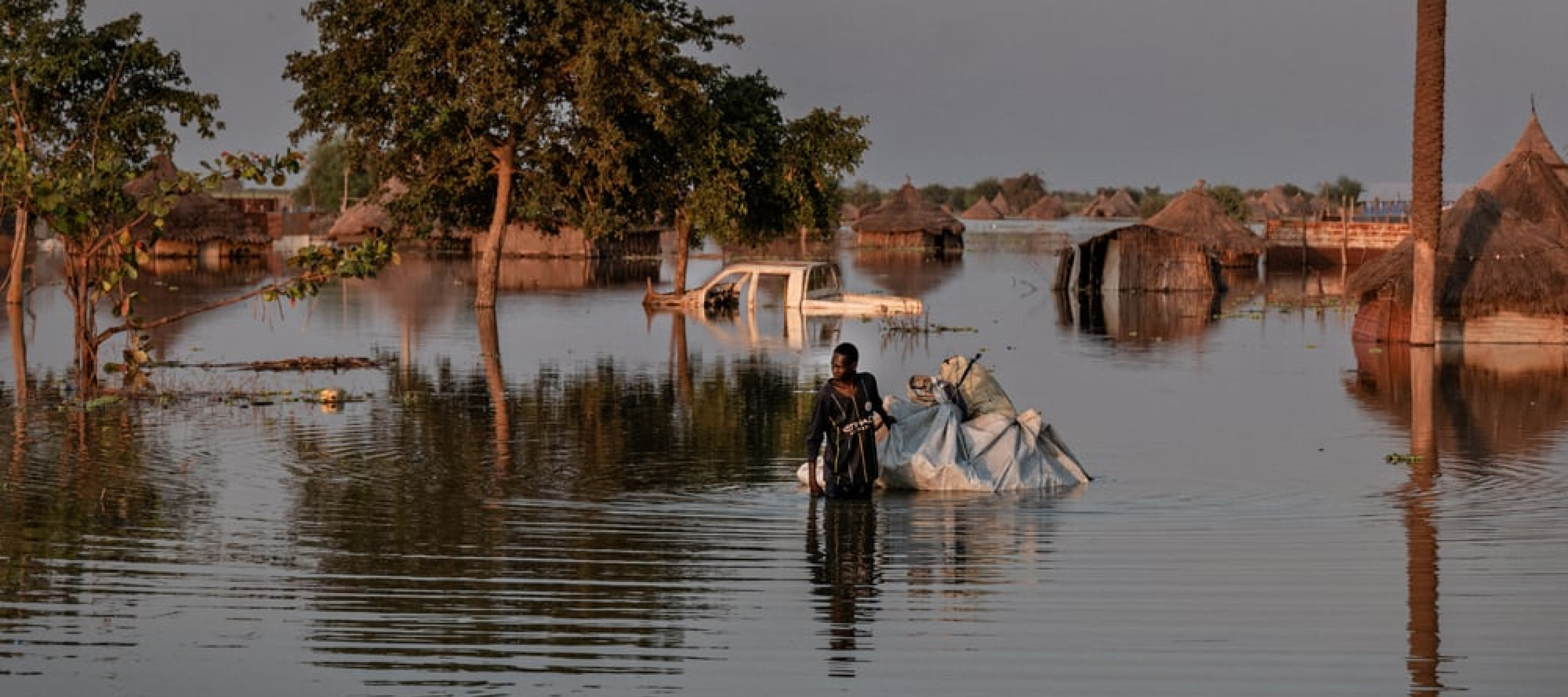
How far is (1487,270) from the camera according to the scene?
2959cm

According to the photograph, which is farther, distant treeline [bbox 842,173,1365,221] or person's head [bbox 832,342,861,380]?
distant treeline [bbox 842,173,1365,221]

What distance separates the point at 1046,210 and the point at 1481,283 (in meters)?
129

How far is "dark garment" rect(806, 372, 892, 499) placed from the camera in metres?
13.6

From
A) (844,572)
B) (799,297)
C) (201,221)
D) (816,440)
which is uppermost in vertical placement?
(201,221)

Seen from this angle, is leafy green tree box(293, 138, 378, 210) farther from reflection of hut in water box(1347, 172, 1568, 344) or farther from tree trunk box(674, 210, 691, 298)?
reflection of hut in water box(1347, 172, 1568, 344)

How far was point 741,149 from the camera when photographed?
39.2 meters

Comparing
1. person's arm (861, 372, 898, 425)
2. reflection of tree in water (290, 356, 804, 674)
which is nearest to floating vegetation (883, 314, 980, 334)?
reflection of tree in water (290, 356, 804, 674)

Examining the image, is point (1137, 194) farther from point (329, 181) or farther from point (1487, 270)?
point (1487, 270)

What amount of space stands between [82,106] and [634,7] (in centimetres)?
997

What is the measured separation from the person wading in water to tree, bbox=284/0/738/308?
22.2 metres

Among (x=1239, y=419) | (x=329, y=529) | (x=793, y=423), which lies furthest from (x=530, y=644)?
(x=1239, y=419)

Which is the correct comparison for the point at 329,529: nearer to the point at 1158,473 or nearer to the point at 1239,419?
the point at 1158,473

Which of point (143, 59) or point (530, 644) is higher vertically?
point (143, 59)

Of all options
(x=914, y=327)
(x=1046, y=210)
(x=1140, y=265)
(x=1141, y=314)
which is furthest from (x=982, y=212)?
(x=914, y=327)
